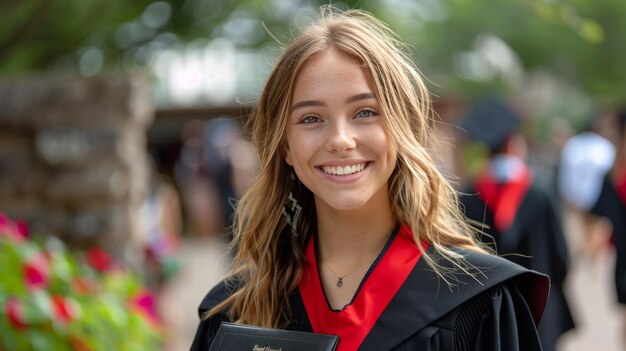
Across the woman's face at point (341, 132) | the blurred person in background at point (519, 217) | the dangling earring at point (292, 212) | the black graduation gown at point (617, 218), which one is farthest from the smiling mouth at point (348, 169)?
the black graduation gown at point (617, 218)

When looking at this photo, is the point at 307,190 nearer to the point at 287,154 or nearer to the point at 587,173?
the point at 287,154

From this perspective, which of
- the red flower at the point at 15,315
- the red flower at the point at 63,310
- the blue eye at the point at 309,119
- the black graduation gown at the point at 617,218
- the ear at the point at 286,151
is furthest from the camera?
the black graduation gown at the point at 617,218

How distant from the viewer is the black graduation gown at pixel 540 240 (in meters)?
5.93

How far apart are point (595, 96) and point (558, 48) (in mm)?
2153

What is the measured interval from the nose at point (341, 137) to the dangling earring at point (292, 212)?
359mm

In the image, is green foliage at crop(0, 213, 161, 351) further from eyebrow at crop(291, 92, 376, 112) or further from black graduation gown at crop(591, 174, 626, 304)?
black graduation gown at crop(591, 174, 626, 304)

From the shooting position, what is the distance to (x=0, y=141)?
24.6 feet

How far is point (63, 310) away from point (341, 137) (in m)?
2.80

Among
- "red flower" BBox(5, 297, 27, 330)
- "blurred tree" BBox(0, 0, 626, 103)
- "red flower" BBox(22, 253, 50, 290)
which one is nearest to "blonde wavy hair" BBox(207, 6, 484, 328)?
"blurred tree" BBox(0, 0, 626, 103)

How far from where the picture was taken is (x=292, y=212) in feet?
9.46

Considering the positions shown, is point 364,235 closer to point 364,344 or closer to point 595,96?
point 364,344

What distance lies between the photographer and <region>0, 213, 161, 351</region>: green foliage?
15.6ft

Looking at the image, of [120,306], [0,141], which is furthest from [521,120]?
[0,141]

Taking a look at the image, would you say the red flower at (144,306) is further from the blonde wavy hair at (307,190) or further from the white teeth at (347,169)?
the white teeth at (347,169)
